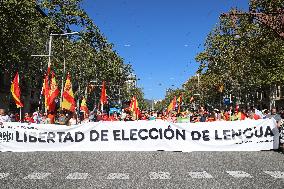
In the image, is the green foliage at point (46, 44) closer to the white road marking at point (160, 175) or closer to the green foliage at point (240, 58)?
the green foliage at point (240, 58)

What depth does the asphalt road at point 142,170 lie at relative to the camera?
32.7ft

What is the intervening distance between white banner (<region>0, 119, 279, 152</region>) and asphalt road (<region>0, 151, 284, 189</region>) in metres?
0.98

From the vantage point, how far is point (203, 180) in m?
10.4

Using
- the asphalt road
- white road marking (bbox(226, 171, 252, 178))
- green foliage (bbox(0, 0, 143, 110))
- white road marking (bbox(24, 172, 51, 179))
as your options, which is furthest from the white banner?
green foliage (bbox(0, 0, 143, 110))

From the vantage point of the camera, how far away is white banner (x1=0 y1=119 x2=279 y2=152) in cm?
1755

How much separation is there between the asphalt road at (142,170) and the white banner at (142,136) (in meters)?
0.98

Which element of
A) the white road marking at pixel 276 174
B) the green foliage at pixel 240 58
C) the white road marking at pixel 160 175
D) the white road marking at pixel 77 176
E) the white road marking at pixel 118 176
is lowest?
the white road marking at pixel 276 174

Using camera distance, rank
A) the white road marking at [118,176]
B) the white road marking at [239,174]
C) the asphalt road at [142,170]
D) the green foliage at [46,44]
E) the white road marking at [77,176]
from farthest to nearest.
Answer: the green foliage at [46,44] < the white road marking at [239,174] < the white road marking at [77,176] < the white road marking at [118,176] < the asphalt road at [142,170]

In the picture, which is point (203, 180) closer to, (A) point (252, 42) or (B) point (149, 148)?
(B) point (149, 148)

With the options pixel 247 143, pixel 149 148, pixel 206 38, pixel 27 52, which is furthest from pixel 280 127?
pixel 206 38

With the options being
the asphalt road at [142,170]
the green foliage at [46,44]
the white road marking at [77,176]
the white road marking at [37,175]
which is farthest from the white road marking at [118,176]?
the green foliage at [46,44]

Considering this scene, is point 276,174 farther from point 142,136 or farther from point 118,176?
point 142,136

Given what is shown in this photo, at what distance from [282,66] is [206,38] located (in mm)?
23380

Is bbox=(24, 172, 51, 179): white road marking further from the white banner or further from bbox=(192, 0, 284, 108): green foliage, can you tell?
bbox=(192, 0, 284, 108): green foliage
